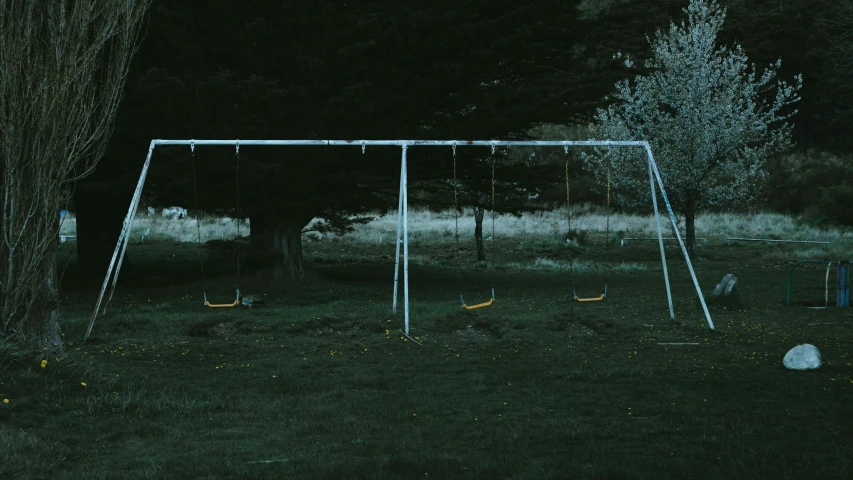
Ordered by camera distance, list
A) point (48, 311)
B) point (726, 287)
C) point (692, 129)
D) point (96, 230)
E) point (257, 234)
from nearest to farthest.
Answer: point (48, 311)
point (726, 287)
point (257, 234)
point (96, 230)
point (692, 129)

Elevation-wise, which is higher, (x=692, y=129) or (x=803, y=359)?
(x=692, y=129)

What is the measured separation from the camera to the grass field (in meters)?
7.36

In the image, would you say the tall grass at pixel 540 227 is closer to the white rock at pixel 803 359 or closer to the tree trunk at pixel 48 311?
the tree trunk at pixel 48 311

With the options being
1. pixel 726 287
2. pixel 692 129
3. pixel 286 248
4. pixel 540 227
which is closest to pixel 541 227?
pixel 540 227

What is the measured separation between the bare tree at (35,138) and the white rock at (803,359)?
27.8 feet

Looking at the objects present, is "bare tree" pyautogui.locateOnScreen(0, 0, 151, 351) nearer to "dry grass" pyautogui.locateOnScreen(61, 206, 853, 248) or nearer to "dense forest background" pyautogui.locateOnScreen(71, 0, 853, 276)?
"dense forest background" pyautogui.locateOnScreen(71, 0, 853, 276)

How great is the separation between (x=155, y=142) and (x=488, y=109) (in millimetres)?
7976

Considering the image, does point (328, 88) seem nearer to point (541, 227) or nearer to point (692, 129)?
point (692, 129)

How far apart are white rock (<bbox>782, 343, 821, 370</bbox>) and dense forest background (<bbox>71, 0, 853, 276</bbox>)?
10.5m

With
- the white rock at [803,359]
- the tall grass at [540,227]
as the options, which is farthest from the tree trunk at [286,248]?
the tall grass at [540,227]

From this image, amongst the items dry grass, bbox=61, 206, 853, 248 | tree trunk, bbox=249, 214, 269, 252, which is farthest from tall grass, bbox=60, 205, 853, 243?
tree trunk, bbox=249, 214, 269, 252

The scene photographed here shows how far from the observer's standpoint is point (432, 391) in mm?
10148

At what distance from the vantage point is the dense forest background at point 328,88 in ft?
63.0

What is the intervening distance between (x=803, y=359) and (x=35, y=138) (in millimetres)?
8962
